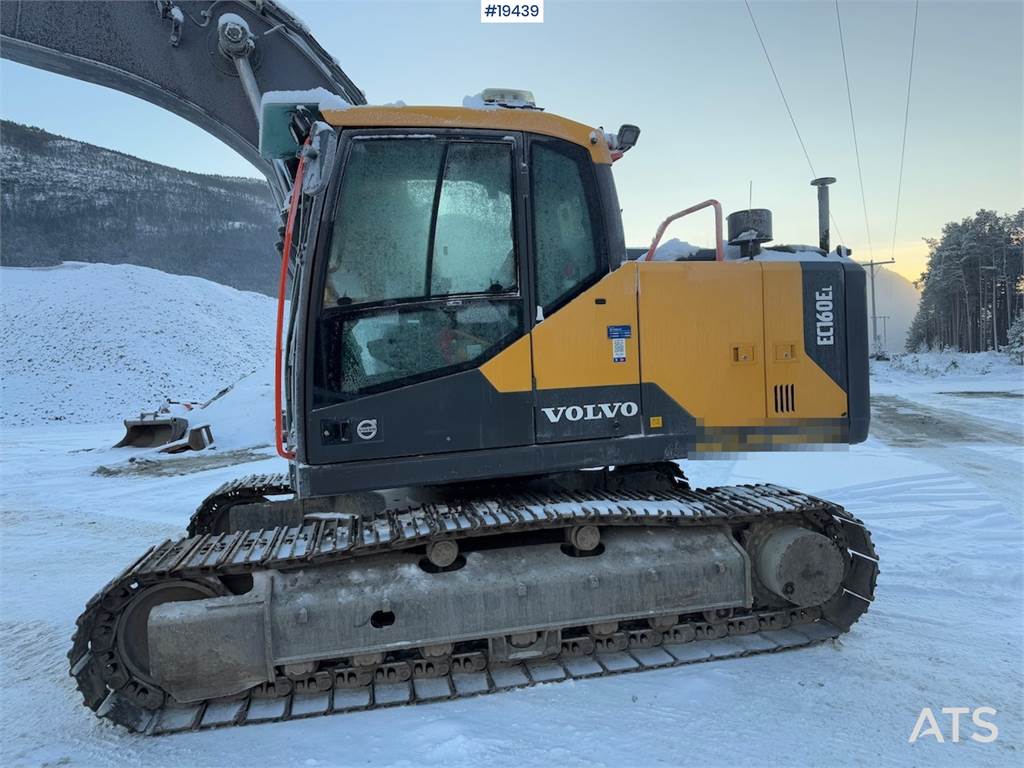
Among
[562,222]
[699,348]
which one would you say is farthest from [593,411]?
[562,222]

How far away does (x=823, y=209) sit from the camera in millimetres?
4582

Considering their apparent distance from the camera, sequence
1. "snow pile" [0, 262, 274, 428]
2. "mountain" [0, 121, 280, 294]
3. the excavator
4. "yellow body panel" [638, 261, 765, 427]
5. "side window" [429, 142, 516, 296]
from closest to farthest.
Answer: the excavator, "side window" [429, 142, 516, 296], "yellow body panel" [638, 261, 765, 427], "snow pile" [0, 262, 274, 428], "mountain" [0, 121, 280, 294]

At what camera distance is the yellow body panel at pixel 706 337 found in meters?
3.68

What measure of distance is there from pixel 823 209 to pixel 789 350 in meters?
1.36

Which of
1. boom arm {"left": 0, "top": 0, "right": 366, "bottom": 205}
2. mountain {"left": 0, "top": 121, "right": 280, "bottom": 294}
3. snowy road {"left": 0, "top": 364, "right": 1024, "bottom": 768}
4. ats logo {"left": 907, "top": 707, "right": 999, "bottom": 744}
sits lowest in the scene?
ats logo {"left": 907, "top": 707, "right": 999, "bottom": 744}

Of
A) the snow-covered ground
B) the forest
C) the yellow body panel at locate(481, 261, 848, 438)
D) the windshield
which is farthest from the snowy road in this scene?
the forest

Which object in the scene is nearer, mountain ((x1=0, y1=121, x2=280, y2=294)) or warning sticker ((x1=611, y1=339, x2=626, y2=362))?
warning sticker ((x1=611, y1=339, x2=626, y2=362))

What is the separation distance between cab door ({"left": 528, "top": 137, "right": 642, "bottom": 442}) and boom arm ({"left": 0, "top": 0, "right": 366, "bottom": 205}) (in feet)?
6.66

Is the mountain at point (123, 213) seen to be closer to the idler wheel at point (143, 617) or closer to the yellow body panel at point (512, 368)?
the idler wheel at point (143, 617)

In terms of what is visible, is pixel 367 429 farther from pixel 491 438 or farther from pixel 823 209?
pixel 823 209

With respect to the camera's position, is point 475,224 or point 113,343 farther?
point 113,343

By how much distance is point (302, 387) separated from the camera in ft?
10.7

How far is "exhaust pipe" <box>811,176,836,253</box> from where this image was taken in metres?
4.46

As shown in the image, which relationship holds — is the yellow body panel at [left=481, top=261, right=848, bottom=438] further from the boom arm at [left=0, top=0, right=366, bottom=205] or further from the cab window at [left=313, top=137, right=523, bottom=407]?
the boom arm at [left=0, top=0, right=366, bottom=205]
